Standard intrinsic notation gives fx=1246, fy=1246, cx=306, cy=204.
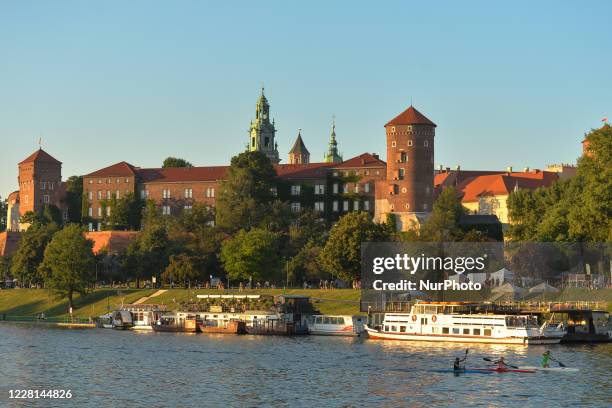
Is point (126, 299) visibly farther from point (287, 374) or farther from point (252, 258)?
point (287, 374)

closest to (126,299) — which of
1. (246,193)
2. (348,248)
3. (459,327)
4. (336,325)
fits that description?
(348,248)

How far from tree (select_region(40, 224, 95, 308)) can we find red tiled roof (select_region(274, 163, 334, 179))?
50638 mm

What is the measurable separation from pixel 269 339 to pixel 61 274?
145ft

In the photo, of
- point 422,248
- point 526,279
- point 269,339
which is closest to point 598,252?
point 526,279

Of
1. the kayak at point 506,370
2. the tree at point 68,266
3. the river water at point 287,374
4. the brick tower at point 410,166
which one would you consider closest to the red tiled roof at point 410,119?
the brick tower at point 410,166

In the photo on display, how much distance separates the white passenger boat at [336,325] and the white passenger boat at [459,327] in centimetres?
245

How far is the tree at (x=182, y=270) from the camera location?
146m

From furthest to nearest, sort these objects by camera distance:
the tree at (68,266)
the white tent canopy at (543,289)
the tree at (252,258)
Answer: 1. the tree at (252,258)
2. the tree at (68,266)
3. the white tent canopy at (543,289)

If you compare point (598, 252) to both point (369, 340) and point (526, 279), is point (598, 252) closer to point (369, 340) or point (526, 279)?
point (526, 279)

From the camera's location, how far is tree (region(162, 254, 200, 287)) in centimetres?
14650

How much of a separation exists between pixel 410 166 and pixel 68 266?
166 feet

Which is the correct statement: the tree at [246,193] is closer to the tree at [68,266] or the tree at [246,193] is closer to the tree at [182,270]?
the tree at [182,270]

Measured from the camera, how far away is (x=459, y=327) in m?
96.8

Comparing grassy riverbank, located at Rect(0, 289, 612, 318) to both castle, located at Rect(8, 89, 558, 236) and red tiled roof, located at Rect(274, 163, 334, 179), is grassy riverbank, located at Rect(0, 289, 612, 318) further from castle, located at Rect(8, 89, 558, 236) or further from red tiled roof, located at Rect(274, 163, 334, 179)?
red tiled roof, located at Rect(274, 163, 334, 179)
